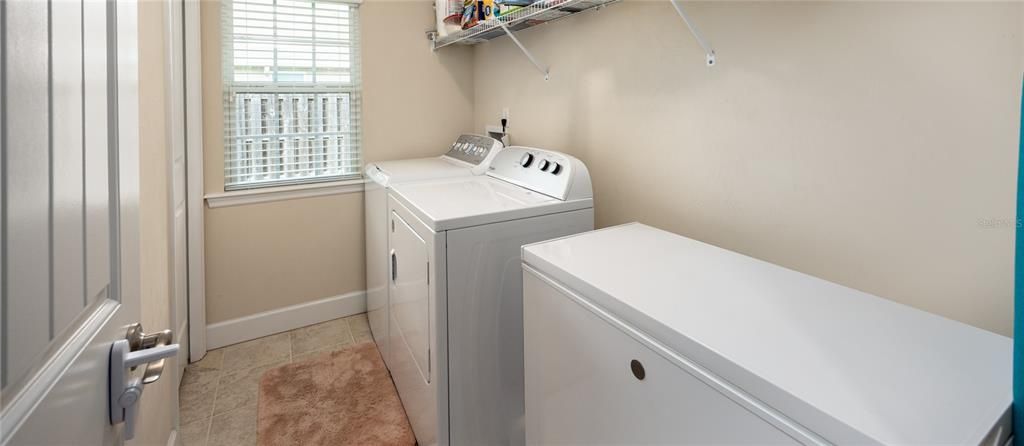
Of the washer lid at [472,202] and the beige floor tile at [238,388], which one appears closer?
the washer lid at [472,202]

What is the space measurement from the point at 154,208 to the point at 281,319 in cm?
146

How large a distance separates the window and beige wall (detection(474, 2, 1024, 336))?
62.4 inches

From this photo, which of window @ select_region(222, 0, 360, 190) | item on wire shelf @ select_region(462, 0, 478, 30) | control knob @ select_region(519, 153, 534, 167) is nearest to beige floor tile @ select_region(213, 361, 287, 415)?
window @ select_region(222, 0, 360, 190)

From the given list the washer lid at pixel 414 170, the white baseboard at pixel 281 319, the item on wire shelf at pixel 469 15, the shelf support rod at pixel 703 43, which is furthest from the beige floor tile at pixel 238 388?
the shelf support rod at pixel 703 43

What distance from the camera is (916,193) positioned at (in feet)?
3.68

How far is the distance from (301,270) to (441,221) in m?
1.70

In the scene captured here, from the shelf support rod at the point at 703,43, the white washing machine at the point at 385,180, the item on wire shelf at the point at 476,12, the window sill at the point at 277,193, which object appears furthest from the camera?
the window sill at the point at 277,193

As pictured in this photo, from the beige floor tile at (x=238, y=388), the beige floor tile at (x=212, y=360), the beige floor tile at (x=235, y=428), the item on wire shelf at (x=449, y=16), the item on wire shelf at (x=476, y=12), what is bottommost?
the beige floor tile at (x=235, y=428)

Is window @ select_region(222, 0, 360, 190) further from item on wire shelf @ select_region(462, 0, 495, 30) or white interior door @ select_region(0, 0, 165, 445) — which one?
white interior door @ select_region(0, 0, 165, 445)

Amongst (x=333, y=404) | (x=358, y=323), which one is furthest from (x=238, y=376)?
(x=358, y=323)

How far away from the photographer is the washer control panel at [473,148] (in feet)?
8.29

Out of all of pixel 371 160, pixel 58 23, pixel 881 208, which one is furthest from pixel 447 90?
pixel 58 23

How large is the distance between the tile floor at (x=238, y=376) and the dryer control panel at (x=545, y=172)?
53.7 inches

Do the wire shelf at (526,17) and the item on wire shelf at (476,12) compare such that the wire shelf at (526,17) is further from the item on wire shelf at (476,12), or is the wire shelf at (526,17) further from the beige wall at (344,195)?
the beige wall at (344,195)
